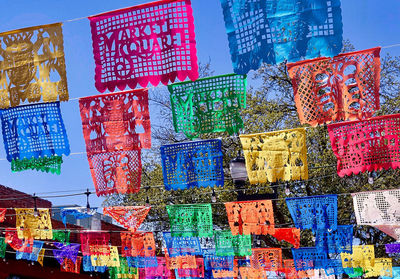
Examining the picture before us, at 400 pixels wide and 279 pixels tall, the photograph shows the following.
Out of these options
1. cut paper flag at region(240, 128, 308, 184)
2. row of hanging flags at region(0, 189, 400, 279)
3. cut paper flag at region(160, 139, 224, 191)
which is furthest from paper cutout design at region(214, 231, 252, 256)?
cut paper flag at region(240, 128, 308, 184)

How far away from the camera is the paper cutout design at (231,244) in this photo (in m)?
9.98

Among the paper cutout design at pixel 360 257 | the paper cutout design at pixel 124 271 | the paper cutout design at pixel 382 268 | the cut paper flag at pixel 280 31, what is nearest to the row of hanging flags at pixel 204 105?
the cut paper flag at pixel 280 31

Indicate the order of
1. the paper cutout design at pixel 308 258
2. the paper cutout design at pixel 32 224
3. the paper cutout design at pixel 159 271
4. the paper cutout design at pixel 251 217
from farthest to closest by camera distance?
the paper cutout design at pixel 159 271, the paper cutout design at pixel 32 224, the paper cutout design at pixel 308 258, the paper cutout design at pixel 251 217

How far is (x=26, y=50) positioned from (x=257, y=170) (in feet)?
10.8

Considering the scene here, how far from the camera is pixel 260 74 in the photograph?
1530 centimetres

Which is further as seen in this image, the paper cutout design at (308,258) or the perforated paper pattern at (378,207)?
A: the paper cutout design at (308,258)

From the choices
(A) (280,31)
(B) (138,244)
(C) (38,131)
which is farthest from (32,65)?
(B) (138,244)

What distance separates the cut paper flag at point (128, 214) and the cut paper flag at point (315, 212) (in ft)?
8.55

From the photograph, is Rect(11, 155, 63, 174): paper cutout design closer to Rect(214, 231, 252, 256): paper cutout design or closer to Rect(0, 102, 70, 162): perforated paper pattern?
Rect(0, 102, 70, 162): perforated paper pattern

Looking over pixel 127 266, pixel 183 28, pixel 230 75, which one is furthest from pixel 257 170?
pixel 127 266

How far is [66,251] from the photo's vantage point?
1163cm

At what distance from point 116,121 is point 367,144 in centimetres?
313

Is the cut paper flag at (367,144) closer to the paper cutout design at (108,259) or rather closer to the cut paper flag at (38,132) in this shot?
the cut paper flag at (38,132)

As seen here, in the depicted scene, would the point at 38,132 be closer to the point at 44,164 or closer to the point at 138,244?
the point at 44,164
